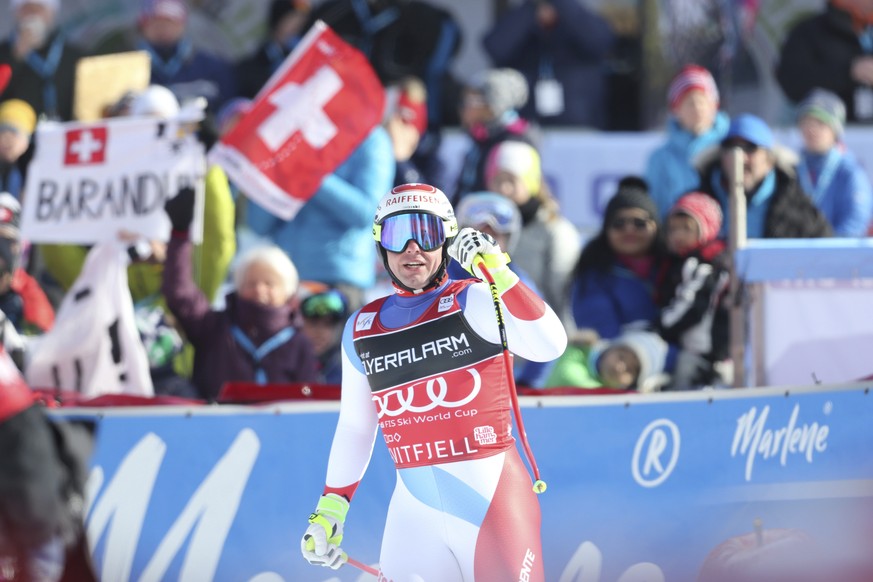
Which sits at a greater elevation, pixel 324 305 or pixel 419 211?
pixel 419 211

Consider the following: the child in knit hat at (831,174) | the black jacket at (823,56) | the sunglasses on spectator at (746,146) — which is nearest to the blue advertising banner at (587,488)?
the sunglasses on spectator at (746,146)

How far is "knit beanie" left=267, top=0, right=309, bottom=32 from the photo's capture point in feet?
37.4

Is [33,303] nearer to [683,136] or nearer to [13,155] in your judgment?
[13,155]

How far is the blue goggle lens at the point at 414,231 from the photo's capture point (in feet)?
18.1

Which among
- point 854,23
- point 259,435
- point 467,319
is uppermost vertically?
point 854,23

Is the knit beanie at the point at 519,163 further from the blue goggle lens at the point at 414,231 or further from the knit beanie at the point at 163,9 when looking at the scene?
the blue goggle lens at the point at 414,231

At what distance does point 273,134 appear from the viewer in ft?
29.9

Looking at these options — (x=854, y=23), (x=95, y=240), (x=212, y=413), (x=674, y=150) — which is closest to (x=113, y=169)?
(x=95, y=240)

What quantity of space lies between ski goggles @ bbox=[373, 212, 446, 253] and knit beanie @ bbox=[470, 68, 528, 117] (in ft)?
15.0

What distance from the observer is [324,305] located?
8.73 m

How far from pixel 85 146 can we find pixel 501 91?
257cm

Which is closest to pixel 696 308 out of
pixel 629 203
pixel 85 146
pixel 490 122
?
pixel 629 203

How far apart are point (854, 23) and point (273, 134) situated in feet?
14.4

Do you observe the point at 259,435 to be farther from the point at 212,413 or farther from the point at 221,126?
the point at 221,126
